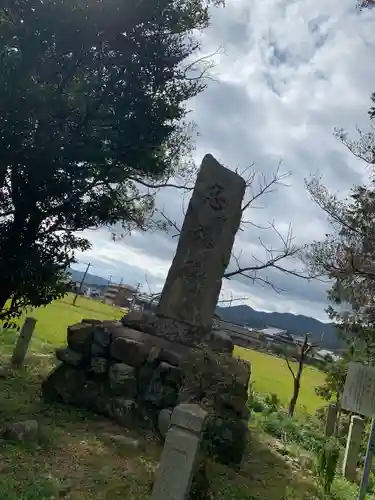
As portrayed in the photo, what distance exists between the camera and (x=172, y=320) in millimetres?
6027

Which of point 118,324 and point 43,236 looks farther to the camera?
point 118,324

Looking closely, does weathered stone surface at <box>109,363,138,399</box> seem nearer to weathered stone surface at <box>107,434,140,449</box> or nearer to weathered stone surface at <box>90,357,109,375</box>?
weathered stone surface at <box>90,357,109,375</box>

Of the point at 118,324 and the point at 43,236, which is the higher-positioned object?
the point at 43,236

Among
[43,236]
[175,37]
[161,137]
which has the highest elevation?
[175,37]

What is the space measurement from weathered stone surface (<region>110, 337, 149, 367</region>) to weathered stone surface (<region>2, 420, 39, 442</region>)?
1422mm

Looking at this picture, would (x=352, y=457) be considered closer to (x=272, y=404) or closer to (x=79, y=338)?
(x=272, y=404)

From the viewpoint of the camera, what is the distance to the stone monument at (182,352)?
4.73 metres

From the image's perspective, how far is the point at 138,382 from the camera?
5445mm

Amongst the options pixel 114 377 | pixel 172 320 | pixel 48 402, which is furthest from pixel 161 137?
pixel 48 402

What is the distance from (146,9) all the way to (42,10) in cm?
132

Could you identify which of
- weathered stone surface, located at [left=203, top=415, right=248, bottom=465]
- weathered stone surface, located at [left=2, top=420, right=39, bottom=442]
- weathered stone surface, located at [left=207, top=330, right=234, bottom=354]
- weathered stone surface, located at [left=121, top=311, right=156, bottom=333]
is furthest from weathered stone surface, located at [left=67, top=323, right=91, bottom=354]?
weathered stone surface, located at [left=203, top=415, right=248, bottom=465]

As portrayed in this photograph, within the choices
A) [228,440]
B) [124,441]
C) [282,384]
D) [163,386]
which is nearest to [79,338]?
[163,386]

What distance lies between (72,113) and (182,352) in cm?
309

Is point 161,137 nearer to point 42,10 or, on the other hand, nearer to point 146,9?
point 146,9
